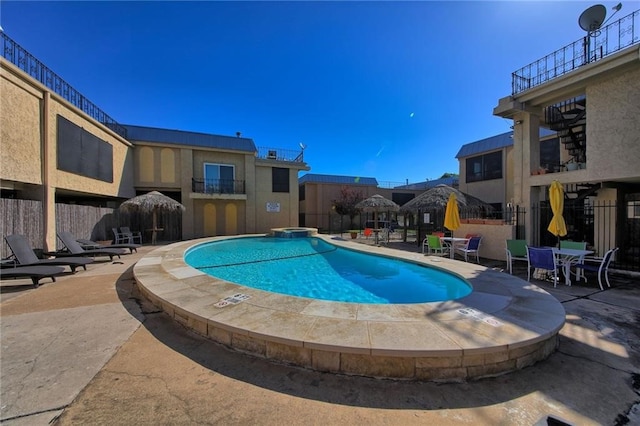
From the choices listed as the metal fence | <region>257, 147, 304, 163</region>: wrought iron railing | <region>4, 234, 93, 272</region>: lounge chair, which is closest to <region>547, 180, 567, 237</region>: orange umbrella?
the metal fence

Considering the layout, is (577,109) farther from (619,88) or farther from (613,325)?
(613,325)

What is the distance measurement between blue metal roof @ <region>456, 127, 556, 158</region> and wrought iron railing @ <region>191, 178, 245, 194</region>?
17.1 meters

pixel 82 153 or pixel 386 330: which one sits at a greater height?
pixel 82 153

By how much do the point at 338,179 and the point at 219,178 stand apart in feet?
42.9

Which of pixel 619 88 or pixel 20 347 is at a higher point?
pixel 619 88

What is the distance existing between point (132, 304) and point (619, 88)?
13.5 meters

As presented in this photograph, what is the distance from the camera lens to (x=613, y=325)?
3.95m

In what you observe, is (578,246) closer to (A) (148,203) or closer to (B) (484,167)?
(B) (484,167)

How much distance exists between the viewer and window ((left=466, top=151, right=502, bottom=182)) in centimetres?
1742

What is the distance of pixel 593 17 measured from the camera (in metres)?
8.19

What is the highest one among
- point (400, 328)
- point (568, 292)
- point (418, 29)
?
point (418, 29)

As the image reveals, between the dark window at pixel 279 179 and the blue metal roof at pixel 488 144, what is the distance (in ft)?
44.7

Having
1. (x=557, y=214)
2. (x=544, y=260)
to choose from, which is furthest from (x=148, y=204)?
(x=557, y=214)

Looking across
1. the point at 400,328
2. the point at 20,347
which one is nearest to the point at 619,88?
the point at 400,328
